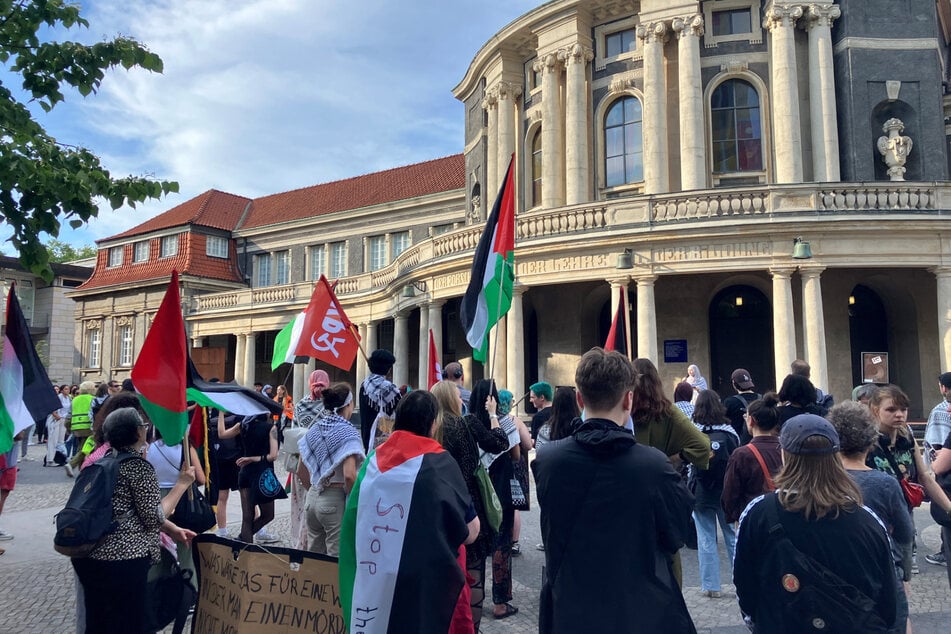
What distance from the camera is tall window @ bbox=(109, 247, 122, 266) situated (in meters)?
44.2

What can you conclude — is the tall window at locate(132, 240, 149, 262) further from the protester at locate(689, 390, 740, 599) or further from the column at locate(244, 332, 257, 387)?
the protester at locate(689, 390, 740, 599)

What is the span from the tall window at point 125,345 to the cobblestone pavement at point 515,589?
3280cm

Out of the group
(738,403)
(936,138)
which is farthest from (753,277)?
(738,403)

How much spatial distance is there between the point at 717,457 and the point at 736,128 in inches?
695

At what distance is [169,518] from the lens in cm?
516

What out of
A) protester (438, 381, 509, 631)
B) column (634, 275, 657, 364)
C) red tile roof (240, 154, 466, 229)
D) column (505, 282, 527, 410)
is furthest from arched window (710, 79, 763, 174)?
protester (438, 381, 509, 631)

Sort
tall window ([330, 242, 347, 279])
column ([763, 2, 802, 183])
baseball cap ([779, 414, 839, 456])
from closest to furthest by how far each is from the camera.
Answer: baseball cap ([779, 414, 839, 456]) < column ([763, 2, 802, 183]) < tall window ([330, 242, 347, 279])

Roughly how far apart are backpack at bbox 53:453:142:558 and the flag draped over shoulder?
2.41ft

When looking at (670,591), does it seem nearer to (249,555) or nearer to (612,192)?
(249,555)

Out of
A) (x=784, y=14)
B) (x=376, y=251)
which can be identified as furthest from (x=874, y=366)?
(x=376, y=251)

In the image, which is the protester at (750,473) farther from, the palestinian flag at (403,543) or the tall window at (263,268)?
the tall window at (263,268)

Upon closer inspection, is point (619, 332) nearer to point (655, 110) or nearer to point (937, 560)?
point (937, 560)

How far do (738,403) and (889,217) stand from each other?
10514 mm

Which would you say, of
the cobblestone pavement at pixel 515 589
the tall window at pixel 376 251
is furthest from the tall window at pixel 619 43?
the tall window at pixel 376 251
